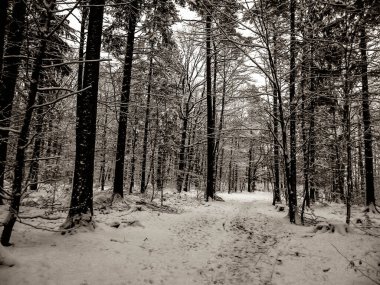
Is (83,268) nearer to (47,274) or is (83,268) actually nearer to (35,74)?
(47,274)

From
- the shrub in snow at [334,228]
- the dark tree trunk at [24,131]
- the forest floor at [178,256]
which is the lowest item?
the forest floor at [178,256]

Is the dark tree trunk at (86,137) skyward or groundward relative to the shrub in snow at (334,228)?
skyward

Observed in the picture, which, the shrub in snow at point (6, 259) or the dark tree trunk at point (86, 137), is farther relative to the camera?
the dark tree trunk at point (86, 137)

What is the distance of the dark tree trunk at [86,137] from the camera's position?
5958mm

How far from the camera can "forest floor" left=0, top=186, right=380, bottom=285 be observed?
161 inches

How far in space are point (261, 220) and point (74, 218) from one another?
272 inches

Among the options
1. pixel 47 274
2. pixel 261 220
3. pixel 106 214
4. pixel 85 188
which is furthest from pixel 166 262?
pixel 261 220

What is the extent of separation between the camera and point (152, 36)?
11.8 m

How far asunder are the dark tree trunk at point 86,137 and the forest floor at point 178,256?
1.83 feet

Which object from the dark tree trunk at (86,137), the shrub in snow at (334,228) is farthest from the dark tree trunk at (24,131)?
the shrub in snow at (334,228)

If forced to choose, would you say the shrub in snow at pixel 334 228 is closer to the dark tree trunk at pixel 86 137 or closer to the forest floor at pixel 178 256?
the forest floor at pixel 178 256

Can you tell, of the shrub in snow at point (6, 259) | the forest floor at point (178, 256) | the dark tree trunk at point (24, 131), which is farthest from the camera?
the forest floor at point (178, 256)

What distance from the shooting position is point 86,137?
6109 mm

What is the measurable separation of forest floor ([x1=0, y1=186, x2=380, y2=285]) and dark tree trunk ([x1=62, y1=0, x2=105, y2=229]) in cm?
56
